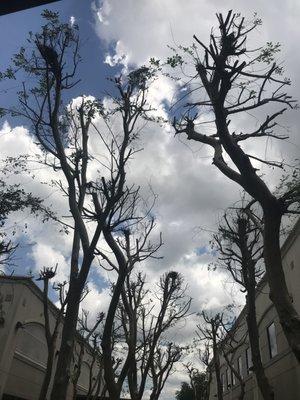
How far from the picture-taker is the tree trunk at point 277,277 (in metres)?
5.97

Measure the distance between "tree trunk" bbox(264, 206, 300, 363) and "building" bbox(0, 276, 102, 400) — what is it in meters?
14.2

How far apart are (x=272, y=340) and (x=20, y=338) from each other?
12.2 meters

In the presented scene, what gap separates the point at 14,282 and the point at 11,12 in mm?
20096

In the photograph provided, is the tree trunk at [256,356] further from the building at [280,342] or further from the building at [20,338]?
the building at [20,338]

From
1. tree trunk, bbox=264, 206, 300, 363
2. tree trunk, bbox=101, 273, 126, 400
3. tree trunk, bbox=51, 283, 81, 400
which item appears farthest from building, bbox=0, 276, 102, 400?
tree trunk, bbox=264, 206, 300, 363

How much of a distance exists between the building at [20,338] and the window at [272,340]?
11.8 m

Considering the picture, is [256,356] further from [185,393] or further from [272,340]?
[185,393]

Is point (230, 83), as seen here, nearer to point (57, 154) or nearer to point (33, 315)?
point (57, 154)

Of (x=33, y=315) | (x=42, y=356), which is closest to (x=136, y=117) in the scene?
(x=33, y=315)

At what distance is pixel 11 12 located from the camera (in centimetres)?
198

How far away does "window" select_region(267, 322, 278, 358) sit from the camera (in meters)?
19.6

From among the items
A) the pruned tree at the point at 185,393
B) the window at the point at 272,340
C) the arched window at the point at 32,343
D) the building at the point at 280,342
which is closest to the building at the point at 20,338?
the arched window at the point at 32,343

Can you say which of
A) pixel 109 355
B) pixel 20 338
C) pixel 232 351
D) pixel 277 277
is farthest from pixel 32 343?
pixel 277 277

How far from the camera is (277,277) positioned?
631 cm
